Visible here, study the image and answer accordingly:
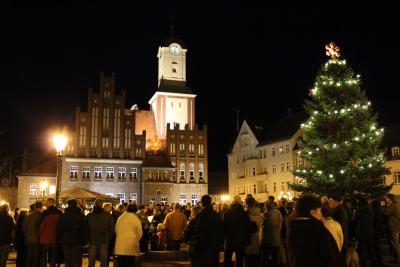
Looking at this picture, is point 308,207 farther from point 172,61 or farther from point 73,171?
point 172,61

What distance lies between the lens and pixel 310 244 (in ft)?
17.3

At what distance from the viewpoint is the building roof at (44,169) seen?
56.2 meters

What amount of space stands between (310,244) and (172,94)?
229 feet

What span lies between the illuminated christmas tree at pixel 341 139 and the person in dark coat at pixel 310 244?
73.4 feet

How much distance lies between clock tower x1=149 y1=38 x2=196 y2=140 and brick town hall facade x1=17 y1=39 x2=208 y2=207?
178 inches

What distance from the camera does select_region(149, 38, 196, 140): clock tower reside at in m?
73.1

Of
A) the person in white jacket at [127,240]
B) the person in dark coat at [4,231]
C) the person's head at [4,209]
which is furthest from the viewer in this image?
the person's head at [4,209]

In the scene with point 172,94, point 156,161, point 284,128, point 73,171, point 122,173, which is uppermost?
point 172,94

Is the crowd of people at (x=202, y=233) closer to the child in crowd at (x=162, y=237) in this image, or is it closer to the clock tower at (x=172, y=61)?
the child in crowd at (x=162, y=237)

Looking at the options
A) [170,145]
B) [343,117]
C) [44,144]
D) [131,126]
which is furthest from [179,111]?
[343,117]

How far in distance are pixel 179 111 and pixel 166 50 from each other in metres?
12.6

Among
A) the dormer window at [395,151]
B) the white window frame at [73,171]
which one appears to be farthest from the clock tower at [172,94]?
the dormer window at [395,151]

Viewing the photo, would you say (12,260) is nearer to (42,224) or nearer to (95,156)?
(42,224)

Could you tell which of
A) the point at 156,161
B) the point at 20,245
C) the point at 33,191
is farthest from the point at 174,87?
the point at 20,245
